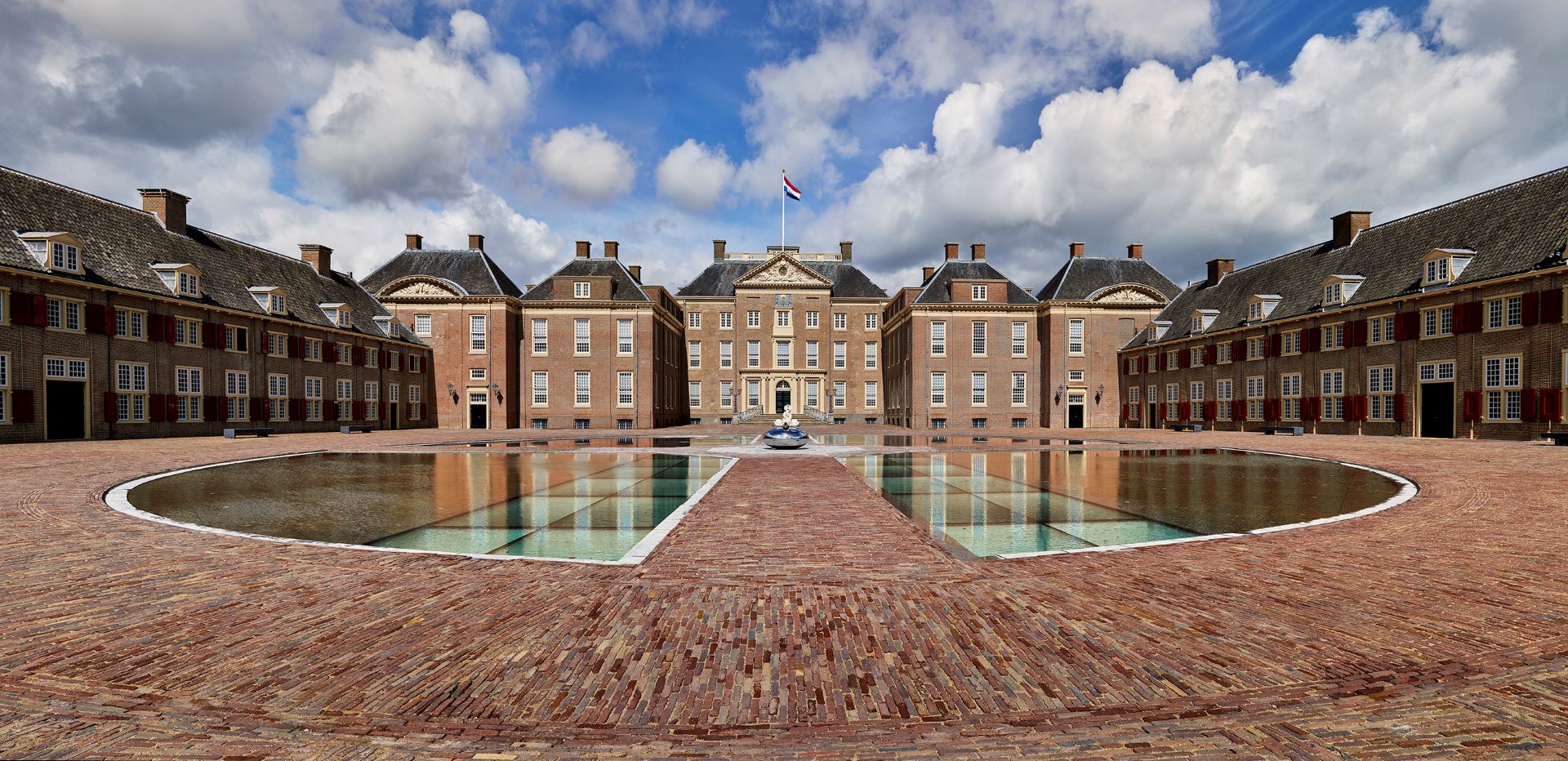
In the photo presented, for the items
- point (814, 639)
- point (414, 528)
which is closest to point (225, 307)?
point (414, 528)

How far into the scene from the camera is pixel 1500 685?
3.85 m

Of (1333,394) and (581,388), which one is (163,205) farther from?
(1333,394)

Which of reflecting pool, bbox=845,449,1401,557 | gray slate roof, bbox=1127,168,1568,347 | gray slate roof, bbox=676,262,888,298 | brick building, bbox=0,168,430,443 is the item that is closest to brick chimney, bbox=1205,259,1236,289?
gray slate roof, bbox=1127,168,1568,347

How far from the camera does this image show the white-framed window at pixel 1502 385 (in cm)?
2605

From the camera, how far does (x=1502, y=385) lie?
1041 inches

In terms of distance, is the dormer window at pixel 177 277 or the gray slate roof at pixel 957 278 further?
the gray slate roof at pixel 957 278

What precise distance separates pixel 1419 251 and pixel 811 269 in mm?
38401

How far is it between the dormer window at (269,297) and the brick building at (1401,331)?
177 feet

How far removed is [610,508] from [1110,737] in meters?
8.03

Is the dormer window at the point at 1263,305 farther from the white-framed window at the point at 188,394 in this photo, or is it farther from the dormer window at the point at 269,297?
the white-framed window at the point at 188,394

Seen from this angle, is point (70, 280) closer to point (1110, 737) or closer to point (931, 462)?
point (931, 462)

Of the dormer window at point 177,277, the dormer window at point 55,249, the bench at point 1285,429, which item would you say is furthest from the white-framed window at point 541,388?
the bench at point 1285,429

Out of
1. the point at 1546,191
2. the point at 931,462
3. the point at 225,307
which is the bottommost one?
the point at 931,462

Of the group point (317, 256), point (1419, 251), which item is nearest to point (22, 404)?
point (317, 256)
